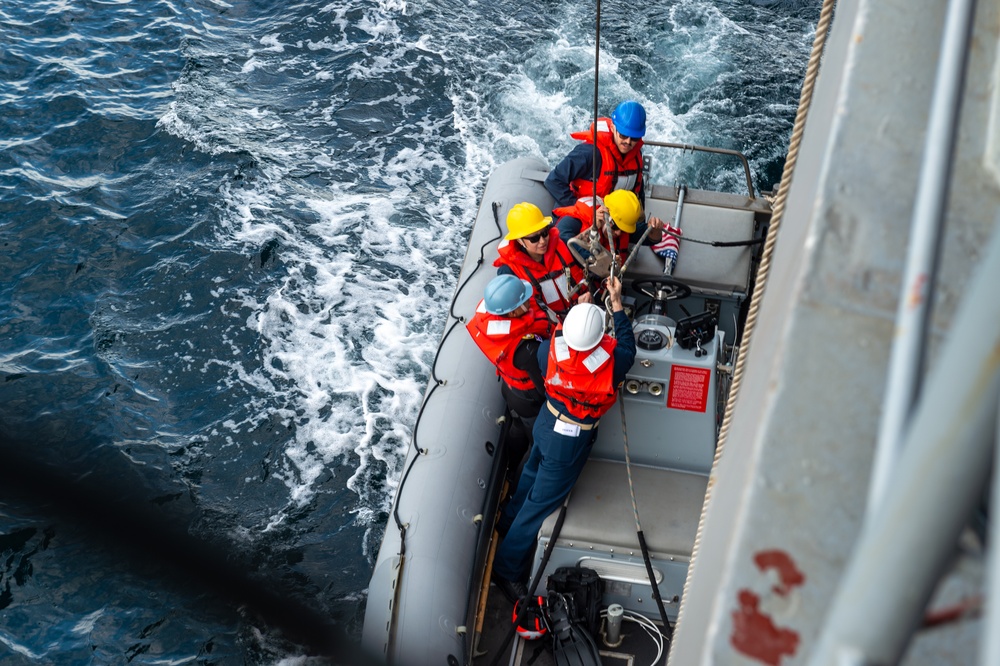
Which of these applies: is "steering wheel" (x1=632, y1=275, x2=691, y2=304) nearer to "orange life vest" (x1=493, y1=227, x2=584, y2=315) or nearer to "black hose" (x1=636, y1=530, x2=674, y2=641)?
"orange life vest" (x1=493, y1=227, x2=584, y2=315)

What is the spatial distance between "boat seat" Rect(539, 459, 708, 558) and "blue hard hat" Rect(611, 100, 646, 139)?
6.31ft

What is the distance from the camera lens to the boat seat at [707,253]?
15.7ft

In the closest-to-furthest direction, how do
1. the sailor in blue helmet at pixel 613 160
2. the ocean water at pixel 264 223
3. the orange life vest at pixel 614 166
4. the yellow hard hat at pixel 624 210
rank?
the yellow hard hat at pixel 624 210
the sailor in blue helmet at pixel 613 160
the orange life vest at pixel 614 166
the ocean water at pixel 264 223

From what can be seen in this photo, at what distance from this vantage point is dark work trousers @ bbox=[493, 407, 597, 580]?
153 inches

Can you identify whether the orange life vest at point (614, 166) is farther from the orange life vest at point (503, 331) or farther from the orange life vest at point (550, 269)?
the orange life vest at point (503, 331)

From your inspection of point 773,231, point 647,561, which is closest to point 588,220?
point 647,561

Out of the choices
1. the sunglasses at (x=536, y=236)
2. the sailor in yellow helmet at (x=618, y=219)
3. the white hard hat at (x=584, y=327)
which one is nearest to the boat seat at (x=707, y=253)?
the sailor in yellow helmet at (x=618, y=219)

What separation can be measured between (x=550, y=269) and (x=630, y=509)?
1233 mm

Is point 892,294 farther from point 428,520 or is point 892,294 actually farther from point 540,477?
point 428,520

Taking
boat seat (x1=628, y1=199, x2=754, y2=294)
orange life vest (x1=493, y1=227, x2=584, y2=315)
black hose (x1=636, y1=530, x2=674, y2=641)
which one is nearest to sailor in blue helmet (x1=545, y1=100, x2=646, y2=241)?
boat seat (x1=628, y1=199, x2=754, y2=294)

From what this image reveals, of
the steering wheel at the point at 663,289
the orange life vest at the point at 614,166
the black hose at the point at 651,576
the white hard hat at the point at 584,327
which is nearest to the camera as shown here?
the white hard hat at the point at 584,327

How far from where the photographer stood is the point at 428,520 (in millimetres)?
4207

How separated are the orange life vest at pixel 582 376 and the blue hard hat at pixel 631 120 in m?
1.83

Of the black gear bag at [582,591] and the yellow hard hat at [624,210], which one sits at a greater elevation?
the yellow hard hat at [624,210]
